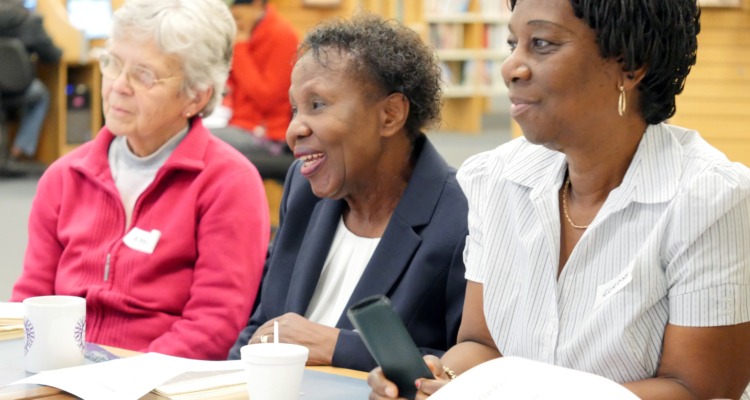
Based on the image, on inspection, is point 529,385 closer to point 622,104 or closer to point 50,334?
point 622,104

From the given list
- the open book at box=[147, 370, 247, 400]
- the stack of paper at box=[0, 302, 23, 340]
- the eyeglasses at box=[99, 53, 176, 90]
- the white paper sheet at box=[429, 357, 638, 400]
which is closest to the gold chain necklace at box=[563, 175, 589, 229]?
the white paper sheet at box=[429, 357, 638, 400]

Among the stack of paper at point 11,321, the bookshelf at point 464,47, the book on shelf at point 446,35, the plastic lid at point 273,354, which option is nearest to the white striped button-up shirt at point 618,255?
the plastic lid at point 273,354

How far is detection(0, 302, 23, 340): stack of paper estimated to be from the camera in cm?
187

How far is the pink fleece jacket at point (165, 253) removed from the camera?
2.30 m

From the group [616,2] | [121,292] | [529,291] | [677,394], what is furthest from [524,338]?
[121,292]

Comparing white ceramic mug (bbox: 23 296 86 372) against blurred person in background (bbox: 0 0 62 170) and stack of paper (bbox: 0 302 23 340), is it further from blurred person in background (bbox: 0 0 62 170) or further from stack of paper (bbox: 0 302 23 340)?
blurred person in background (bbox: 0 0 62 170)

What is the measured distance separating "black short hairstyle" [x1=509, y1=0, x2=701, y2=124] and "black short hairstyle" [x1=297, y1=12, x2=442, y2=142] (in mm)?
636

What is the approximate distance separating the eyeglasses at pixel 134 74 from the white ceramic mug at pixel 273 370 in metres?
1.27

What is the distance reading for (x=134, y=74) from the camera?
99.1 inches

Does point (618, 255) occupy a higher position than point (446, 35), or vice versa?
point (618, 255)

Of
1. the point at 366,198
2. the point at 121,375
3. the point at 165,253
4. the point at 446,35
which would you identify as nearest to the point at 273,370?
the point at 121,375

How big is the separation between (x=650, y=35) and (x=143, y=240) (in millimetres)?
1268

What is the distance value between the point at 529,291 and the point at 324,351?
409 millimetres

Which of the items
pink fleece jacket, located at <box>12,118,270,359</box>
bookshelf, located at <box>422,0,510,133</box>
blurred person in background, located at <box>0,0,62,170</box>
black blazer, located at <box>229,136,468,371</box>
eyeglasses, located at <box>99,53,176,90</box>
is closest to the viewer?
black blazer, located at <box>229,136,468,371</box>
